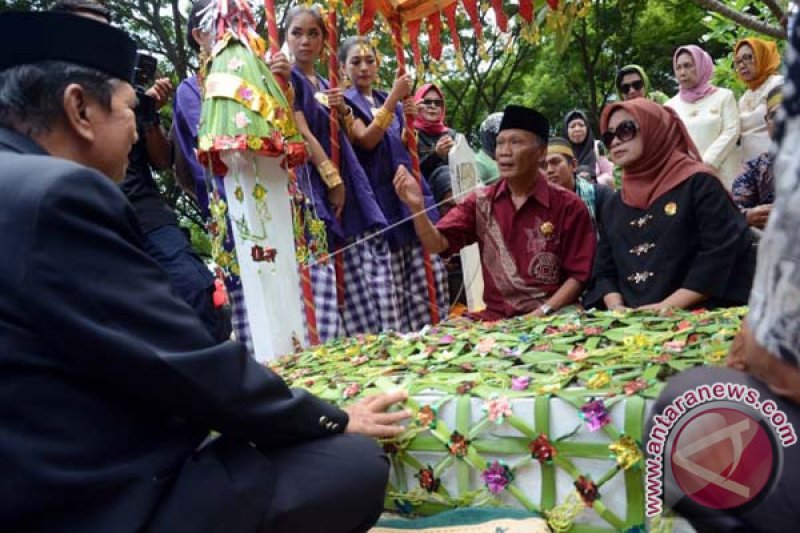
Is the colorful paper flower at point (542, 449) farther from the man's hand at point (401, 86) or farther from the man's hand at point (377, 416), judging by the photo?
the man's hand at point (401, 86)

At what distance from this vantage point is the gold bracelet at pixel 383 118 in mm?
3943

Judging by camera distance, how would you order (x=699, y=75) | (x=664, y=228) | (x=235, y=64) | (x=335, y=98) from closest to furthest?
(x=664, y=228) → (x=235, y=64) → (x=335, y=98) → (x=699, y=75)

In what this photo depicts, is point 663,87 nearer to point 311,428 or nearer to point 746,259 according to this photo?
point 746,259

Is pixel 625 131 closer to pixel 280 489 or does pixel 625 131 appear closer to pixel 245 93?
pixel 245 93

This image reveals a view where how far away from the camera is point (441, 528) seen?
161cm

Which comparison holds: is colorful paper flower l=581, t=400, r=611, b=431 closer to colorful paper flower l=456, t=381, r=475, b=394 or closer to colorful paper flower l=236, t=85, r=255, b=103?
colorful paper flower l=456, t=381, r=475, b=394

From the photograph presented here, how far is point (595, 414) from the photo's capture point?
1.51 metres

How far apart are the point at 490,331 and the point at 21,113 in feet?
5.12

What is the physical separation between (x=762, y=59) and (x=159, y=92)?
4240 millimetres

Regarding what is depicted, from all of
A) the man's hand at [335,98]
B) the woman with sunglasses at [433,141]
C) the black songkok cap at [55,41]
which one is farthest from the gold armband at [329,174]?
the black songkok cap at [55,41]

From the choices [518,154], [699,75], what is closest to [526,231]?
[518,154]

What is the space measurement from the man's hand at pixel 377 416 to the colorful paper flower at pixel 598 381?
424 millimetres

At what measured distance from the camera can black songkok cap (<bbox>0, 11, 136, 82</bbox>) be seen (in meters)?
1.43

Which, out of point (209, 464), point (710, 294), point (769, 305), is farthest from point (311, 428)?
point (710, 294)
